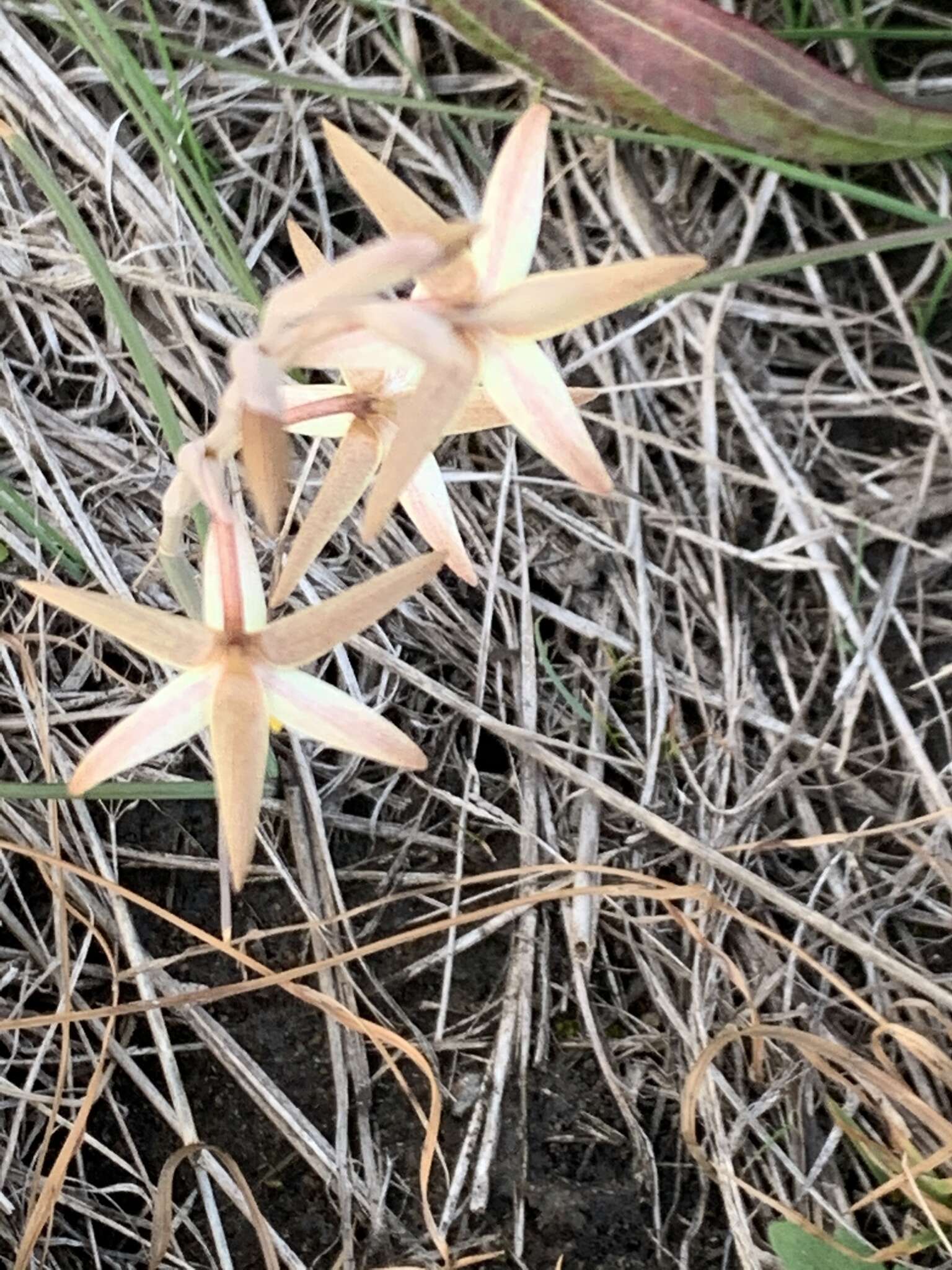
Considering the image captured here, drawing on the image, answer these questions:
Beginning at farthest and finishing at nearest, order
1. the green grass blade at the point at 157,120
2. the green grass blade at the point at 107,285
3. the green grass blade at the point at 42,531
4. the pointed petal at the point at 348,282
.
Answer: the green grass blade at the point at 42,531 < the green grass blade at the point at 157,120 < the green grass blade at the point at 107,285 < the pointed petal at the point at 348,282

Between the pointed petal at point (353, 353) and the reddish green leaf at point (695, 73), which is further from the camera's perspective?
the reddish green leaf at point (695, 73)

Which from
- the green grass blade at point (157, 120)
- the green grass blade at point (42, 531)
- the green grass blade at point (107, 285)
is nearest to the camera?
the green grass blade at point (107, 285)

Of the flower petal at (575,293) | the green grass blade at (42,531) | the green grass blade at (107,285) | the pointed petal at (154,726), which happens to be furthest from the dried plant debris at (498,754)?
the flower petal at (575,293)

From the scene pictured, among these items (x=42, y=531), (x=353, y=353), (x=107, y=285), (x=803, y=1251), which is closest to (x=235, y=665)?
(x=353, y=353)

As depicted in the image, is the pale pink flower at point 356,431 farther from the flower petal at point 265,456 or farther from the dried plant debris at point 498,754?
the dried plant debris at point 498,754

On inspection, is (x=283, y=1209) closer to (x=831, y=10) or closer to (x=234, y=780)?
(x=234, y=780)

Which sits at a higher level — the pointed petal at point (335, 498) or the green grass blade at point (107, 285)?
the green grass blade at point (107, 285)

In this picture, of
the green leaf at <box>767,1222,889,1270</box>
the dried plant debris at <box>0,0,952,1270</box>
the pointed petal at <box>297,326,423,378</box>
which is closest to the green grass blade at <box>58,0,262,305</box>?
the dried plant debris at <box>0,0,952,1270</box>
